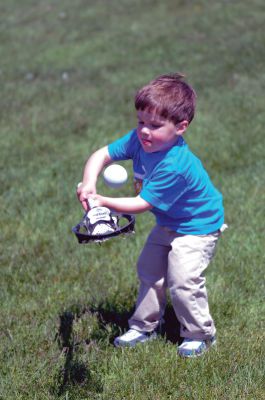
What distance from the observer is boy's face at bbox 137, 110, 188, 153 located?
3.73 metres

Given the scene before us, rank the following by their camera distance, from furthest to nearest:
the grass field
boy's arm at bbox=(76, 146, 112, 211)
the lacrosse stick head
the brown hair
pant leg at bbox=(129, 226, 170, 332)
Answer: pant leg at bbox=(129, 226, 170, 332) < the grass field < boy's arm at bbox=(76, 146, 112, 211) < the brown hair < the lacrosse stick head

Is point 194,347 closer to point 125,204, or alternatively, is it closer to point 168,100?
point 125,204

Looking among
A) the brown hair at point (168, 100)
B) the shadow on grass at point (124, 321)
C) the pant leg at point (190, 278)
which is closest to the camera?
the brown hair at point (168, 100)

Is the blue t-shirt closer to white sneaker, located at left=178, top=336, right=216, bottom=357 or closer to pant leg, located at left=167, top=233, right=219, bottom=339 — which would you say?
pant leg, located at left=167, top=233, right=219, bottom=339

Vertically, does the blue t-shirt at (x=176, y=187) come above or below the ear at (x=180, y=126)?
below

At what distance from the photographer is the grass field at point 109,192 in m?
3.93

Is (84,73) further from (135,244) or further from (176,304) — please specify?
(176,304)

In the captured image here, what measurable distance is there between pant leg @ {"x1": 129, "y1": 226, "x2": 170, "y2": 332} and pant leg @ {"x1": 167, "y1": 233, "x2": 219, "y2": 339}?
196 millimetres

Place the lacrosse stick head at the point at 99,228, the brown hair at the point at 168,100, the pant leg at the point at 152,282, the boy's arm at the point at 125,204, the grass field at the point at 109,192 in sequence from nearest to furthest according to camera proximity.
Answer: the lacrosse stick head at the point at 99,228 → the boy's arm at the point at 125,204 → the brown hair at the point at 168,100 → the grass field at the point at 109,192 → the pant leg at the point at 152,282

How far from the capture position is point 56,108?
34.6 ft

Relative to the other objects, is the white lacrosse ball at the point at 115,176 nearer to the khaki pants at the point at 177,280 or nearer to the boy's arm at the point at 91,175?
the boy's arm at the point at 91,175

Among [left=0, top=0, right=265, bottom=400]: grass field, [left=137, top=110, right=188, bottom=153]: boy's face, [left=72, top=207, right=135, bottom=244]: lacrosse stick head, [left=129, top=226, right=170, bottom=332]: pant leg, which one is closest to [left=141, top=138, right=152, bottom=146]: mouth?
[left=137, top=110, right=188, bottom=153]: boy's face

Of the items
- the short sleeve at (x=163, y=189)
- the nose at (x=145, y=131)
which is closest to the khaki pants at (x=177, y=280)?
the short sleeve at (x=163, y=189)

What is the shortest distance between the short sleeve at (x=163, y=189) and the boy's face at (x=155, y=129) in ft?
0.62
